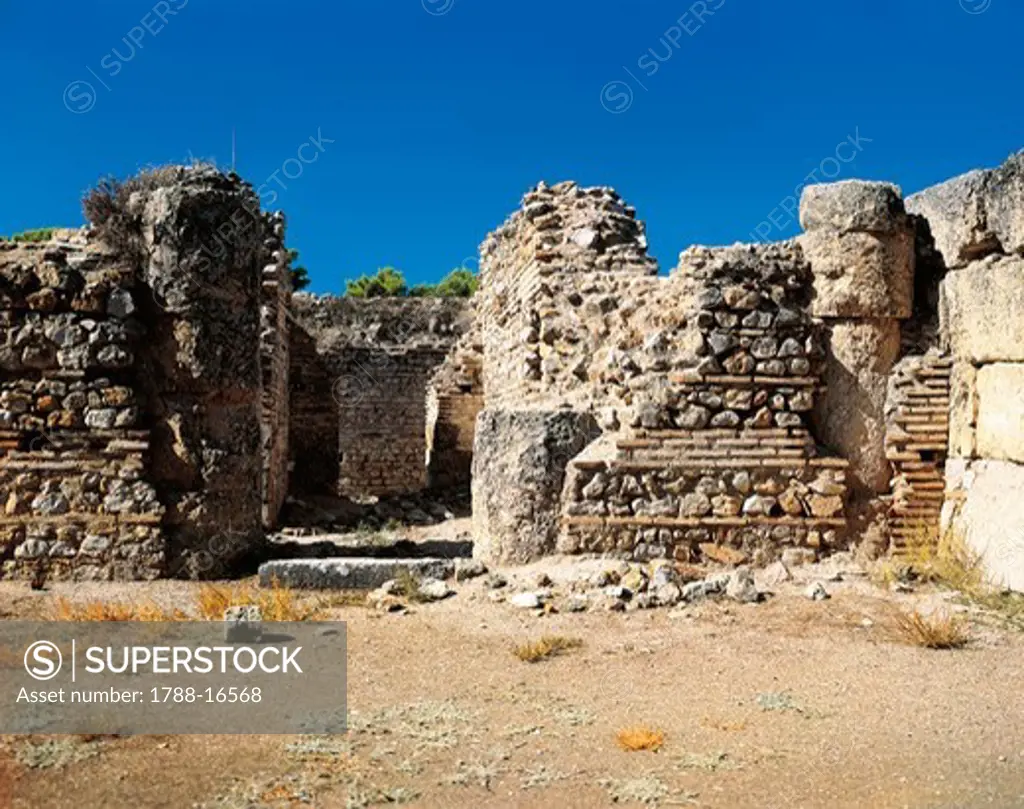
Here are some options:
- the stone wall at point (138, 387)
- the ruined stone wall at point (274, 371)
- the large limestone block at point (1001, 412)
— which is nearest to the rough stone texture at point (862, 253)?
the large limestone block at point (1001, 412)

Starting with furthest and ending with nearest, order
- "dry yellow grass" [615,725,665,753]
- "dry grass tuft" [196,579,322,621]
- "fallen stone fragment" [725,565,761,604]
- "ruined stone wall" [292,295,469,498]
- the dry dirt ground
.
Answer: "ruined stone wall" [292,295,469,498], "fallen stone fragment" [725,565,761,604], "dry grass tuft" [196,579,322,621], "dry yellow grass" [615,725,665,753], the dry dirt ground

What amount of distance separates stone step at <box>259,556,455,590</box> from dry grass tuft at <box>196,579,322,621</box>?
0.10 meters

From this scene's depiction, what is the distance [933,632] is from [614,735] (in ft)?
8.28

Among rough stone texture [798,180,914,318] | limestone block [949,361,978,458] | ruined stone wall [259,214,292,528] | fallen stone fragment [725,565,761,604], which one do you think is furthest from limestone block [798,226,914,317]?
ruined stone wall [259,214,292,528]

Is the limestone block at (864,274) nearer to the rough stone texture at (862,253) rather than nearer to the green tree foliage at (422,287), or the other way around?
the rough stone texture at (862,253)

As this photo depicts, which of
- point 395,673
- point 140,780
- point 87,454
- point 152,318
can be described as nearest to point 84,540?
point 87,454

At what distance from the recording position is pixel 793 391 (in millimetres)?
7969

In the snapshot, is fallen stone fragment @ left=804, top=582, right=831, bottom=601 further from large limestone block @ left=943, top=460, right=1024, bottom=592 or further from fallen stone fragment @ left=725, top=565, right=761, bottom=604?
large limestone block @ left=943, top=460, right=1024, bottom=592

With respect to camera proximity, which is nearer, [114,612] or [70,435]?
[114,612]

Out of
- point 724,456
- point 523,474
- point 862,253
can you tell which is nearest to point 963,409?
point 862,253

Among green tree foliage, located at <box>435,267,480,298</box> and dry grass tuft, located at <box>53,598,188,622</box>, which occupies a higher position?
green tree foliage, located at <box>435,267,480,298</box>

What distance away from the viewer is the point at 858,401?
8.09m

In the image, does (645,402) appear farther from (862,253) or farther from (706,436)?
(862,253)

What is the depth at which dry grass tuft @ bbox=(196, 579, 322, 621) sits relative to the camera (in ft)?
21.2
